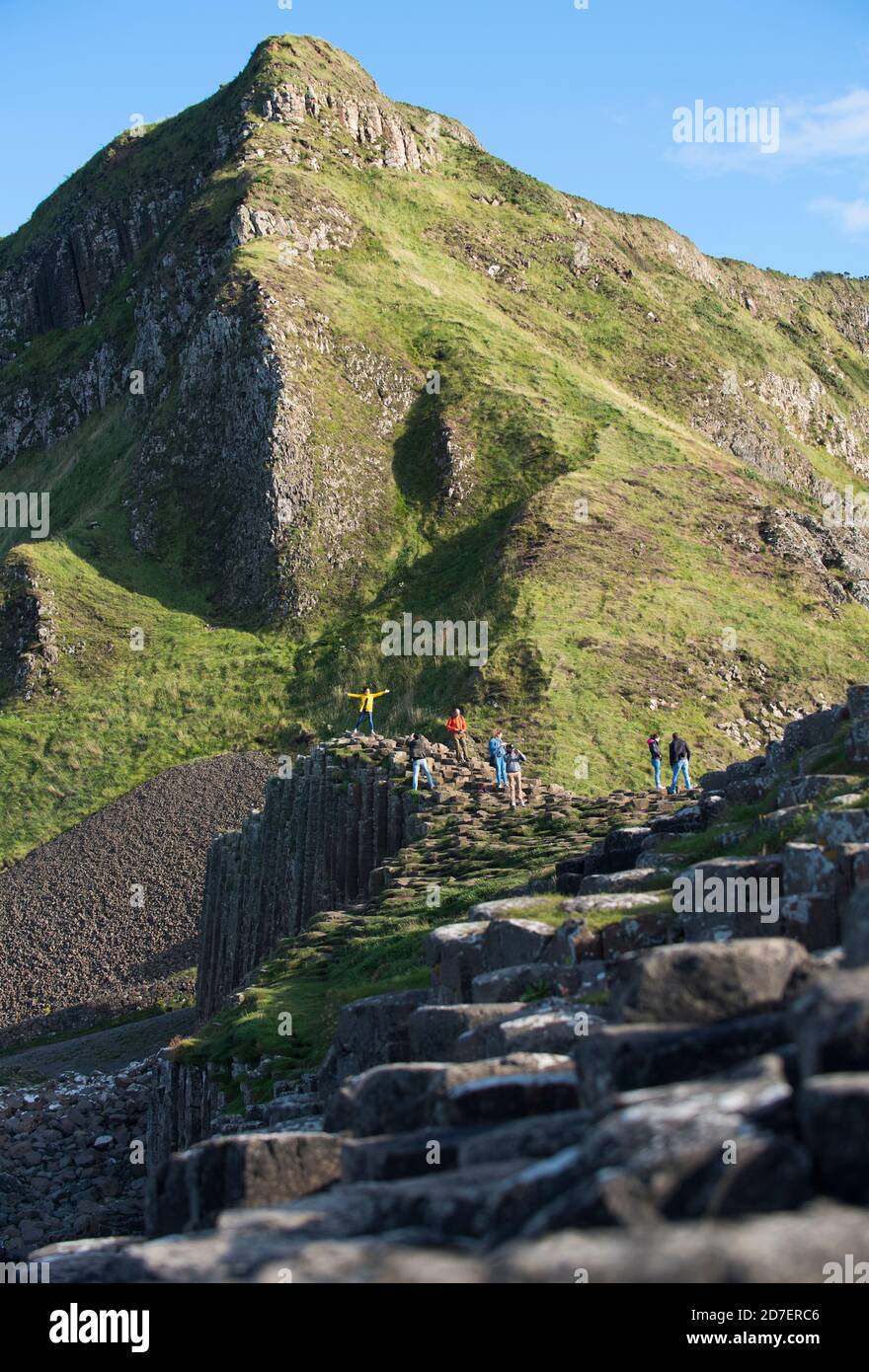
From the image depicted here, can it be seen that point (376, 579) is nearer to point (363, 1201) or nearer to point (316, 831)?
point (316, 831)

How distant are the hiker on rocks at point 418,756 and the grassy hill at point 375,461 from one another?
10101mm

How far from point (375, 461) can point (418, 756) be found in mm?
52181

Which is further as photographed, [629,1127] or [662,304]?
[662,304]

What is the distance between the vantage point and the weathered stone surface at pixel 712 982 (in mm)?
9305

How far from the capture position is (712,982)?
9367 millimetres

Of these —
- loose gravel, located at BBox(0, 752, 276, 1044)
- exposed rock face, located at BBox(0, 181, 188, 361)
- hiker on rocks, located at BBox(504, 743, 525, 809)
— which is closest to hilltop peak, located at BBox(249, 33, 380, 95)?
exposed rock face, located at BBox(0, 181, 188, 361)

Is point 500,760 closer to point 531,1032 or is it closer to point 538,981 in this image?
point 538,981

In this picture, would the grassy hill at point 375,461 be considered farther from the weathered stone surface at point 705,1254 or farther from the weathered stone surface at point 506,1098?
the weathered stone surface at point 705,1254

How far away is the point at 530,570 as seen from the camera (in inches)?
2874

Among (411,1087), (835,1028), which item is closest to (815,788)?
(411,1087)

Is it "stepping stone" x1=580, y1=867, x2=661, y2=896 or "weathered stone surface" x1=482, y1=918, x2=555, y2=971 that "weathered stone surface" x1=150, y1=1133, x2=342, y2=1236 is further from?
"stepping stone" x1=580, y1=867, x2=661, y2=896

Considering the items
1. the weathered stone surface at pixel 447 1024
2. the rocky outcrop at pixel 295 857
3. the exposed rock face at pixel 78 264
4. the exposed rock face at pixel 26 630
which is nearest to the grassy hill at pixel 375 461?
the exposed rock face at pixel 26 630
